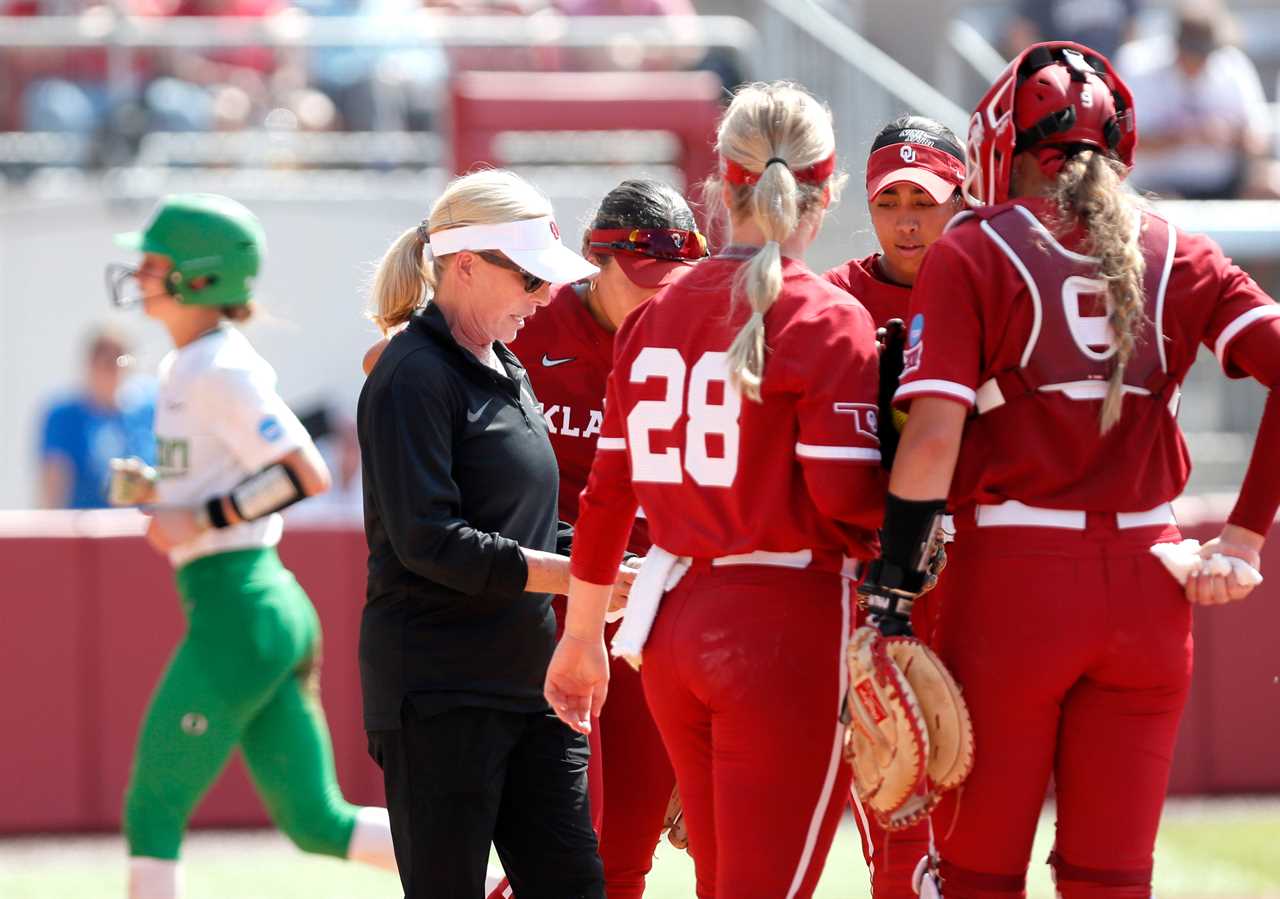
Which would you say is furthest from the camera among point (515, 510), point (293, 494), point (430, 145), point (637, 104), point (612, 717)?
point (430, 145)

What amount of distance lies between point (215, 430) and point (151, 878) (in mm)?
1273

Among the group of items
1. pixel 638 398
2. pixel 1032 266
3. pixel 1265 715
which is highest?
pixel 1032 266

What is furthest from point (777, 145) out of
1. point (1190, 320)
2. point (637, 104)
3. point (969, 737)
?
point (637, 104)

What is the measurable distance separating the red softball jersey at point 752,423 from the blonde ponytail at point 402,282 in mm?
938

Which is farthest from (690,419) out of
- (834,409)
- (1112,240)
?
(1112,240)

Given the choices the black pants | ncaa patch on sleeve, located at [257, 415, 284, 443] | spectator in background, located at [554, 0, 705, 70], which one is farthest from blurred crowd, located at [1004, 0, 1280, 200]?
the black pants

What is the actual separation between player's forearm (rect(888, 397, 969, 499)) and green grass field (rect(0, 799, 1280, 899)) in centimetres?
355

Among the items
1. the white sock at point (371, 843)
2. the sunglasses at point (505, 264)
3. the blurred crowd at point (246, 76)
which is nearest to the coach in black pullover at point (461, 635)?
the sunglasses at point (505, 264)

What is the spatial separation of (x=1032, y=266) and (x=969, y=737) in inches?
36.7

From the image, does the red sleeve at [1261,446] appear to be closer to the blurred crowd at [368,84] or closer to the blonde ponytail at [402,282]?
the blonde ponytail at [402,282]

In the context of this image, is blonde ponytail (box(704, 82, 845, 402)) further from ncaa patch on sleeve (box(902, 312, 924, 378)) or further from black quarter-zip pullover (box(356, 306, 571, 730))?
black quarter-zip pullover (box(356, 306, 571, 730))

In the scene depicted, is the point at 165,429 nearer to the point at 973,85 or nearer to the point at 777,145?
the point at 777,145

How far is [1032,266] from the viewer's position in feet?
12.3

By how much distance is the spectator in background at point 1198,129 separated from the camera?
1189cm
